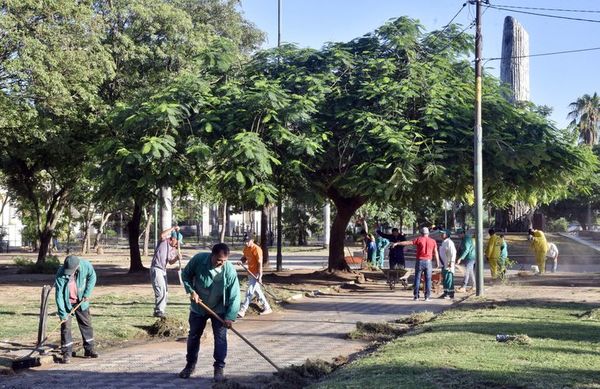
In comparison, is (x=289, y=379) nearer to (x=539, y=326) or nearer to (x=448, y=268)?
(x=539, y=326)

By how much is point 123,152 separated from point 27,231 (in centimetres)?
3770

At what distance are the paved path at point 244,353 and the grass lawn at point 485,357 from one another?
1.33m

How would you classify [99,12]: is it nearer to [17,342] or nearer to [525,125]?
[525,125]

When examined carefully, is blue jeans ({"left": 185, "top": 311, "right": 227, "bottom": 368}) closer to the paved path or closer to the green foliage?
the paved path

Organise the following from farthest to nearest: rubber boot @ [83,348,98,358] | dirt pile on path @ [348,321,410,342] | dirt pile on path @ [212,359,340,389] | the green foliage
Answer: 1. the green foliage
2. dirt pile on path @ [348,321,410,342]
3. rubber boot @ [83,348,98,358]
4. dirt pile on path @ [212,359,340,389]

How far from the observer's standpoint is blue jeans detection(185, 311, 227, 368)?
26.9ft

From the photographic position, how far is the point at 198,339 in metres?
8.45

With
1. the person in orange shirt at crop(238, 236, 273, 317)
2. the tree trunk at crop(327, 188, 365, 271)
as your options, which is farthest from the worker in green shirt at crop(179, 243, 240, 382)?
the tree trunk at crop(327, 188, 365, 271)

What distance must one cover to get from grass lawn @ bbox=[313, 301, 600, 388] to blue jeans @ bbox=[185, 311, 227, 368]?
1258 mm

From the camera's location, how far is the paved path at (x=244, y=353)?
27.4ft

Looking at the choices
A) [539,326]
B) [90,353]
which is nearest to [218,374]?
[90,353]

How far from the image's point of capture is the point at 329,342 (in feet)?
37.7

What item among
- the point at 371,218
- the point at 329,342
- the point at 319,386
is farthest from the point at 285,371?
the point at 371,218

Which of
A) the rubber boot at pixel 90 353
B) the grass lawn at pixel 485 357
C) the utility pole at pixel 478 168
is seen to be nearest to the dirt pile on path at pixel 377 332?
the grass lawn at pixel 485 357
